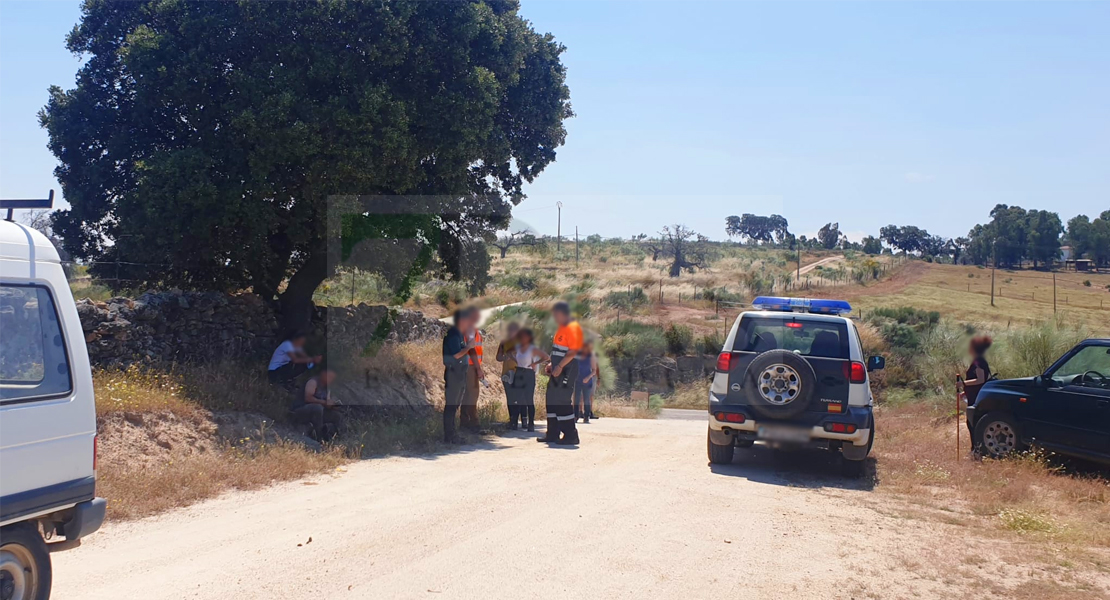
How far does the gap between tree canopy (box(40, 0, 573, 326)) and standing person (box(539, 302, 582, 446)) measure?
3.79 m

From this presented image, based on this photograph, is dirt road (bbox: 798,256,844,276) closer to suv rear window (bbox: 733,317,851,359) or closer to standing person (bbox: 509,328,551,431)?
standing person (bbox: 509,328,551,431)

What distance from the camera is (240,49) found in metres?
13.5

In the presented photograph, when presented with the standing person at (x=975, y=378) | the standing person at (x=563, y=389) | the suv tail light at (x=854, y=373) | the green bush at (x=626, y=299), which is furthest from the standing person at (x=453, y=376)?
the green bush at (x=626, y=299)

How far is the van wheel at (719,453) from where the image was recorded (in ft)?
34.3

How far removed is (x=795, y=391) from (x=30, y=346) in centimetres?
769

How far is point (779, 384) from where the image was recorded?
9.75 meters

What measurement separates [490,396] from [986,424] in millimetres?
10540

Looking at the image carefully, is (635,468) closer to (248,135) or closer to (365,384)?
(365,384)

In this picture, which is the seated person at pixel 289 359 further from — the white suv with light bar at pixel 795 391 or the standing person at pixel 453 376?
the white suv with light bar at pixel 795 391

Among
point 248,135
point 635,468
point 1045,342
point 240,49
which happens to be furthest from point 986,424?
point 240,49

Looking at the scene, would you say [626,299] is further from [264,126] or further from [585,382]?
[264,126]

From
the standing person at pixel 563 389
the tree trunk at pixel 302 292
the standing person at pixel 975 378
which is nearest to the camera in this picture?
the standing person at pixel 563 389

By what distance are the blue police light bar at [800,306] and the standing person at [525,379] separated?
4.08 metres

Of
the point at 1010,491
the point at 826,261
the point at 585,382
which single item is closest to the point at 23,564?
the point at 1010,491
